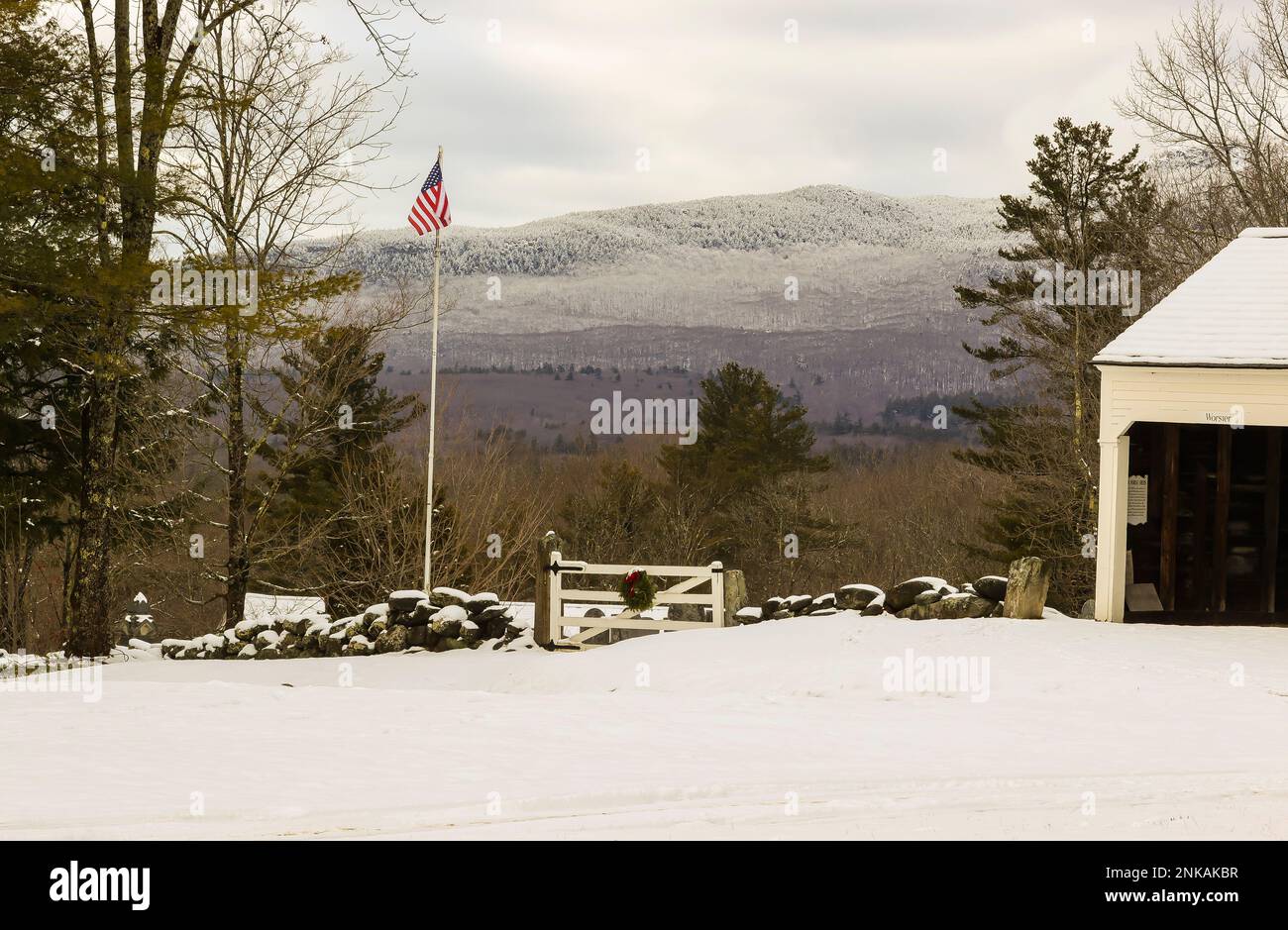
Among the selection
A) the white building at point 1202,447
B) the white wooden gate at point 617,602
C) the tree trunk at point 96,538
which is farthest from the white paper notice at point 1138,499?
the tree trunk at point 96,538

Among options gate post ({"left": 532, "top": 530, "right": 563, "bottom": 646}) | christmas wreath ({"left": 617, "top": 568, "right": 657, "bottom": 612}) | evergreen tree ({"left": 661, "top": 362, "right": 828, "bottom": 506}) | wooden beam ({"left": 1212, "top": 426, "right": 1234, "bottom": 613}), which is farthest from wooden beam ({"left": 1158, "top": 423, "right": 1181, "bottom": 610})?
evergreen tree ({"left": 661, "top": 362, "right": 828, "bottom": 506})

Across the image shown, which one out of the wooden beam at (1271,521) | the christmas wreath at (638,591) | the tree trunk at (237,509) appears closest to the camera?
the wooden beam at (1271,521)

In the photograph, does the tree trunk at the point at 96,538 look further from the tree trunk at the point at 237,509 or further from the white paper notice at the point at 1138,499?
the white paper notice at the point at 1138,499

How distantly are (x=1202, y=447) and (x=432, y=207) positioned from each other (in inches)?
543

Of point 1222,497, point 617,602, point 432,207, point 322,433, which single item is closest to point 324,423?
point 322,433

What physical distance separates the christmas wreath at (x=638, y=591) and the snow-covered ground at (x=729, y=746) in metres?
1.42

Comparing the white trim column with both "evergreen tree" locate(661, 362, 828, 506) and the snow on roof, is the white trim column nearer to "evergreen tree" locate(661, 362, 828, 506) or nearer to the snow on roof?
the snow on roof

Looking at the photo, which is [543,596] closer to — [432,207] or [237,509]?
[432,207]

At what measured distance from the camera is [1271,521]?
61.1ft

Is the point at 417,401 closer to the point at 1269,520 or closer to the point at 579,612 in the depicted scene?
the point at 579,612

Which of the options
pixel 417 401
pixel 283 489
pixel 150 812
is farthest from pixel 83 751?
pixel 417 401

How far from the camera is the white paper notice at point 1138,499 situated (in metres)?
19.3

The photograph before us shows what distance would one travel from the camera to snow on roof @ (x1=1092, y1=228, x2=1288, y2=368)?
679 inches

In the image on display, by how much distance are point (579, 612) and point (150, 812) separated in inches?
800
